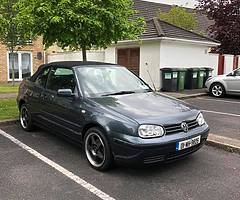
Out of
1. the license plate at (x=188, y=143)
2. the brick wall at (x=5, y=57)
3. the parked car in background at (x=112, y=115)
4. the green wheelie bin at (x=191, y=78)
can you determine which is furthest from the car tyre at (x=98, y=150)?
the brick wall at (x=5, y=57)

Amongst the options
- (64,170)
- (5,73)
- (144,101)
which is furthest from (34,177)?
(5,73)

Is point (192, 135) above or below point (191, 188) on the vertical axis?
above

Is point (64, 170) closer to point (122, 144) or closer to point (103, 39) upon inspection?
point (122, 144)

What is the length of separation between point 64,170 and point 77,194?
85 cm

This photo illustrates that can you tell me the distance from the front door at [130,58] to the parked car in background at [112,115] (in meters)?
10.0

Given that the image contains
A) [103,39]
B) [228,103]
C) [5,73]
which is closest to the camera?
[103,39]

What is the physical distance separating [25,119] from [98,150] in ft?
9.24

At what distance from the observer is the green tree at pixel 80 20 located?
8617 millimetres

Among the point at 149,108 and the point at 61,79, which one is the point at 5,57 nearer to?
the point at 61,79

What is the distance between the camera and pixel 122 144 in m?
4.36

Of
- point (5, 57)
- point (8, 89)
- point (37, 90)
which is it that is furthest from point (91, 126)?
point (5, 57)

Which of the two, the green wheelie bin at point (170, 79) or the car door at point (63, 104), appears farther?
the green wheelie bin at point (170, 79)

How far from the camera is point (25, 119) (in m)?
7.08

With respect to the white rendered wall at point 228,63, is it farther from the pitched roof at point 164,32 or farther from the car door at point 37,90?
the car door at point 37,90
